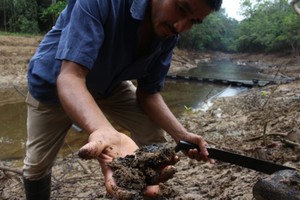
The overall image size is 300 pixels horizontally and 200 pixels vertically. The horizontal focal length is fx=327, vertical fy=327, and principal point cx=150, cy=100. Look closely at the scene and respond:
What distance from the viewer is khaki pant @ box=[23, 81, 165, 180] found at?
2.35 m

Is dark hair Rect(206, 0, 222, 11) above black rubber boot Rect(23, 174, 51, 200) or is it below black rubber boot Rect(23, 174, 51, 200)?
above

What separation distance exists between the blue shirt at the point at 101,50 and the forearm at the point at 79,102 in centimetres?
7

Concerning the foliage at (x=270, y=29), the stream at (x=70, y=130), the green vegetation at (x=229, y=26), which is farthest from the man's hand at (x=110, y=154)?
the foliage at (x=270, y=29)

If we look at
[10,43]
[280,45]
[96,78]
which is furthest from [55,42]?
[280,45]

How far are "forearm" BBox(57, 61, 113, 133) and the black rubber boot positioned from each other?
4.00 feet

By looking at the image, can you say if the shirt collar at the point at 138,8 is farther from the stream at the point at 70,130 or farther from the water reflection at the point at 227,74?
the water reflection at the point at 227,74

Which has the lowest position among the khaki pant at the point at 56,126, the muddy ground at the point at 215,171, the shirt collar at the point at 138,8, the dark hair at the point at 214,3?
the muddy ground at the point at 215,171

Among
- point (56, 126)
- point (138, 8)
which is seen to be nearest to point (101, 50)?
point (138, 8)

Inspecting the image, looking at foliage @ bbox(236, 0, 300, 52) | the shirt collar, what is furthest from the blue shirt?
foliage @ bbox(236, 0, 300, 52)

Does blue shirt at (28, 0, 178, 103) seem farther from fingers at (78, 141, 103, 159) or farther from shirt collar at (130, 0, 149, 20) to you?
fingers at (78, 141, 103, 159)

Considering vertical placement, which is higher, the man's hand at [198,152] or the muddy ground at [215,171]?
the man's hand at [198,152]

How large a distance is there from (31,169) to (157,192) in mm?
1505

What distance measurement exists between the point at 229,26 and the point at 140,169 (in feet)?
227

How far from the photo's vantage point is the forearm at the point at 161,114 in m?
2.42
